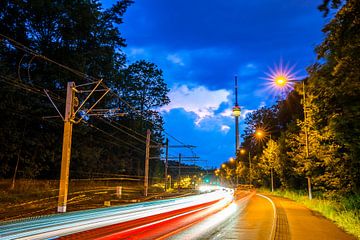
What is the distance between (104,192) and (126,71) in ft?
88.5

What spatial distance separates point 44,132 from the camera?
40.9 meters

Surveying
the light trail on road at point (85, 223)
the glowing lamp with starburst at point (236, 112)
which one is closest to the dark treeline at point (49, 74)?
the light trail on road at point (85, 223)

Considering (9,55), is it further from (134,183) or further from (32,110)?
(134,183)

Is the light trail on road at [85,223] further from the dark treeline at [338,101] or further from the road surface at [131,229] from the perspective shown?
the dark treeline at [338,101]

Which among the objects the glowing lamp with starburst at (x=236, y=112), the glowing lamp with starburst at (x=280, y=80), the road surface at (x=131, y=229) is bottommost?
the road surface at (x=131, y=229)

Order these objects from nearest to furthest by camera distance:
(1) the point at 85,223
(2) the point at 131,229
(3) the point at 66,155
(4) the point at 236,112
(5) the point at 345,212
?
(1) the point at 85,223 → (2) the point at 131,229 → (5) the point at 345,212 → (3) the point at 66,155 → (4) the point at 236,112

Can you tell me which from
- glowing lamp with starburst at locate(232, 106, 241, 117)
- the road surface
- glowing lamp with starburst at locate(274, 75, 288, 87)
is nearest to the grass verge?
the road surface

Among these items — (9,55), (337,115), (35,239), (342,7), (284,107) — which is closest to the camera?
(342,7)

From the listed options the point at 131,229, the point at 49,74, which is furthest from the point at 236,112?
the point at 131,229

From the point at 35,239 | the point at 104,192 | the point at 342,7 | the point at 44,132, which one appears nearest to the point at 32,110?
the point at 44,132

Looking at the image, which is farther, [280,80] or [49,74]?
[49,74]

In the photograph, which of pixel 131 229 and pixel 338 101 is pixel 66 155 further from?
pixel 338 101

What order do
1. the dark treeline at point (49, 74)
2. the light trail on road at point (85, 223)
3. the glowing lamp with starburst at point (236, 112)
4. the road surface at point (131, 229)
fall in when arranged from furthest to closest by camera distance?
the glowing lamp with starburst at point (236, 112), the dark treeline at point (49, 74), the road surface at point (131, 229), the light trail on road at point (85, 223)

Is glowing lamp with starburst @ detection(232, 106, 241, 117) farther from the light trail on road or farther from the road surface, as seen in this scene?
the road surface
